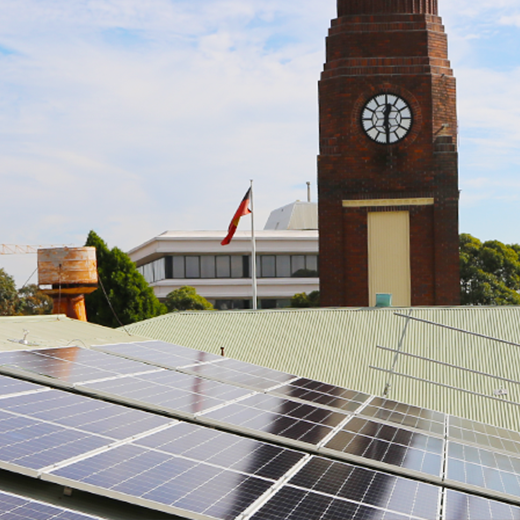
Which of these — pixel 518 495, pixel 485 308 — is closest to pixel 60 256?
pixel 485 308

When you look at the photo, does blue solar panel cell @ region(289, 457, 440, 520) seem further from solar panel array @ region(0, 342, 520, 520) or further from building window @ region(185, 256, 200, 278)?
building window @ region(185, 256, 200, 278)

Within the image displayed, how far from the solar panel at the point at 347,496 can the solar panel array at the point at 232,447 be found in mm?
22

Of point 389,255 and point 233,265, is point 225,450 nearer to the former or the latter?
point 389,255

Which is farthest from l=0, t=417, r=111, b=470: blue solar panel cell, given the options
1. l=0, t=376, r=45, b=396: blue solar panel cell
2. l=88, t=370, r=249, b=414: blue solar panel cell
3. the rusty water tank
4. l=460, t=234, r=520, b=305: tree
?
l=460, t=234, r=520, b=305: tree

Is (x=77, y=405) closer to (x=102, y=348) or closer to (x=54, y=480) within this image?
(x=54, y=480)

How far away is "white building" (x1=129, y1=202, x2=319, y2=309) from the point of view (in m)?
85.6

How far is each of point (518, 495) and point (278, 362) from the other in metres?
17.0

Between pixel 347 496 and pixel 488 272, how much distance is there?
65878 mm

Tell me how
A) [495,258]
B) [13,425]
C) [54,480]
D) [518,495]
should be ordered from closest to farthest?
[54,480] → [13,425] → [518,495] → [495,258]

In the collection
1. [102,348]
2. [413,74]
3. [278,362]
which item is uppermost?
[413,74]

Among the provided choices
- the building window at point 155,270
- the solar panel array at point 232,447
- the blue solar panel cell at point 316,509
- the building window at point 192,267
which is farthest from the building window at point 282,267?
the blue solar panel cell at point 316,509

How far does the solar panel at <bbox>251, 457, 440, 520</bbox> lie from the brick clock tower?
2891cm

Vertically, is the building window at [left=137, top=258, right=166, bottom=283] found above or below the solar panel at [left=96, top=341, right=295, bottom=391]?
above

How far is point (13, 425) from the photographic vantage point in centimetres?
852
